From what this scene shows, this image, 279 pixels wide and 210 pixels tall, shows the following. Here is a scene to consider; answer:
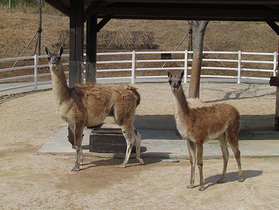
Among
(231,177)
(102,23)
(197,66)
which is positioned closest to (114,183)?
(231,177)

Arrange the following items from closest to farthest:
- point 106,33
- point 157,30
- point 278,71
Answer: point 278,71
point 106,33
point 157,30

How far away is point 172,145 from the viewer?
8.79 metres

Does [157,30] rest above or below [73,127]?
above

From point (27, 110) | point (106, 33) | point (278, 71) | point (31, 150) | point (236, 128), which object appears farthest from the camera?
point (106, 33)

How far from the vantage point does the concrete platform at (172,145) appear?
806cm

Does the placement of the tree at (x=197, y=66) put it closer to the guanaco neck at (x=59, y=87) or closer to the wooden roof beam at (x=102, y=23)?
the wooden roof beam at (x=102, y=23)

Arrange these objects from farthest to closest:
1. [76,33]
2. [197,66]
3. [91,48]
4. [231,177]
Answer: [197,66] → [91,48] → [76,33] → [231,177]

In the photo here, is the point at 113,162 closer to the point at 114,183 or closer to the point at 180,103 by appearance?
the point at 114,183

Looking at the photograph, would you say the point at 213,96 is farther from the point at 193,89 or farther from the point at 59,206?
the point at 59,206

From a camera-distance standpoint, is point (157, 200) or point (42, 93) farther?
point (42, 93)

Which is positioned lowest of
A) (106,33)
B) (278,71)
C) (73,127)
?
(73,127)

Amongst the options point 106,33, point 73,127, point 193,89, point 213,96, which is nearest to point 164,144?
point 73,127

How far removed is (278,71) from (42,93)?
951 cm

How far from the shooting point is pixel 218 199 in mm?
5672
